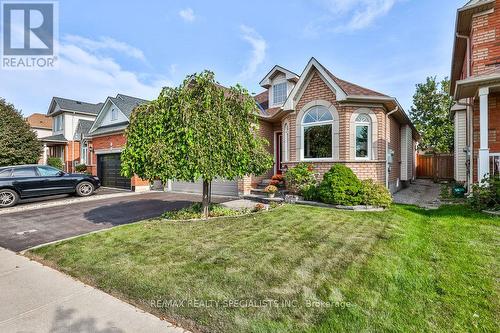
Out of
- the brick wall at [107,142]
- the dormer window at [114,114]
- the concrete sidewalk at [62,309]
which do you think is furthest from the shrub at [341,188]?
the dormer window at [114,114]

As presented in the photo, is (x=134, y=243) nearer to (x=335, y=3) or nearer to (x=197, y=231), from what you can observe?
(x=197, y=231)

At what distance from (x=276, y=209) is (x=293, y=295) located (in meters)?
4.99

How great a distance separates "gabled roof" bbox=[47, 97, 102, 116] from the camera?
25.5 metres

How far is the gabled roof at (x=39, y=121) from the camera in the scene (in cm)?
3202

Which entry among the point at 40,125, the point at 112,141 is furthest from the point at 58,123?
the point at 112,141

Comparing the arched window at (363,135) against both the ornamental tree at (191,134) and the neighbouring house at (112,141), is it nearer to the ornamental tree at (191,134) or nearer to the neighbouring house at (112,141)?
the ornamental tree at (191,134)

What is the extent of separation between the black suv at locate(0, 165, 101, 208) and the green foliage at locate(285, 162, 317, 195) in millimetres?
10489

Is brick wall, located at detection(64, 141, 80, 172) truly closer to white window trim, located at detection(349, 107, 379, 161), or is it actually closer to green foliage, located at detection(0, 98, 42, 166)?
green foliage, located at detection(0, 98, 42, 166)

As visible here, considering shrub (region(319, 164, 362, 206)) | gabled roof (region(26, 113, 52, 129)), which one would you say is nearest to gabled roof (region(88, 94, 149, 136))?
shrub (region(319, 164, 362, 206))

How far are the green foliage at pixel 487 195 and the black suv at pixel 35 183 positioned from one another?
51.8 ft

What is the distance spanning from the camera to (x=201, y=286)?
3369 millimetres

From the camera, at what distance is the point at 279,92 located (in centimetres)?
1384

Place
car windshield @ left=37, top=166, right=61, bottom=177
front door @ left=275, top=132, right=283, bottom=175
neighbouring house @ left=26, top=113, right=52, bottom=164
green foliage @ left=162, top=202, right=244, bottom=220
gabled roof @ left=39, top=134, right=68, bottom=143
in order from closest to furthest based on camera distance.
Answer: green foliage @ left=162, top=202, right=244, bottom=220
car windshield @ left=37, top=166, right=61, bottom=177
front door @ left=275, top=132, right=283, bottom=175
gabled roof @ left=39, top=134, right=68, bottom=143
neighbouring house @ left=26, top=113, right=52, bottom=164

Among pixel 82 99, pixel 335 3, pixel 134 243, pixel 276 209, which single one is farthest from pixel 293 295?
pixel 82 99
